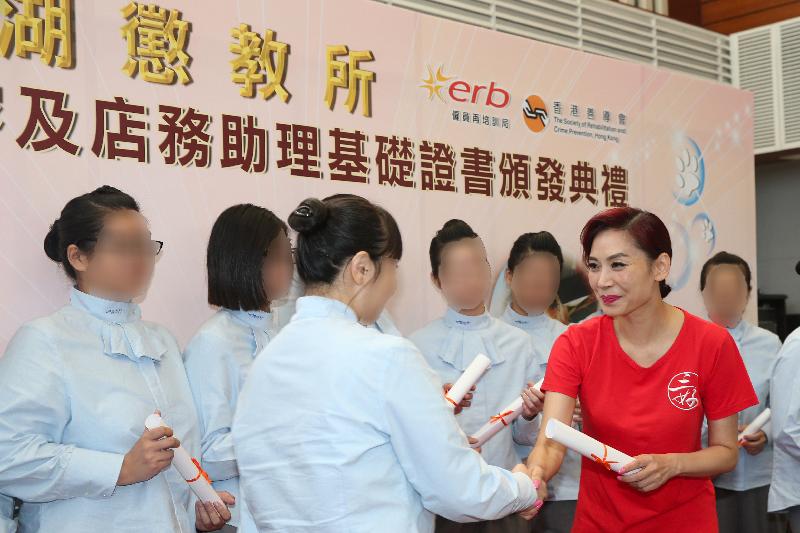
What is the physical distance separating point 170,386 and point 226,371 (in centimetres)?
23

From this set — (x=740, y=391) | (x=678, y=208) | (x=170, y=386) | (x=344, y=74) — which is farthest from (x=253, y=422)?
(x=678, y=208)

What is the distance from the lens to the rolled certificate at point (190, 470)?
2209mm

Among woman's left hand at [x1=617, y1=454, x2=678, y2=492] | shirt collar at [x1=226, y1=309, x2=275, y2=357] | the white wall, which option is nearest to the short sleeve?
woman's left hand at [x1=617, y1=454, x2=678, y2=492]

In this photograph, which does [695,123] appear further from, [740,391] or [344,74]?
[740,391]

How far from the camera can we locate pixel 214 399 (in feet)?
8.47

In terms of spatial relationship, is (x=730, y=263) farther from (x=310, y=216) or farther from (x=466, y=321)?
(x=310, y=216)

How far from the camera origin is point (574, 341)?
89.3 inches

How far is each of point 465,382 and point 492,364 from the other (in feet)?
3.46

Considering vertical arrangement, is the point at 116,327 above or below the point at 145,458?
above

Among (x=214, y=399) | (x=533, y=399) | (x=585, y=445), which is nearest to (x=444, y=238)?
(x=533, y=399)

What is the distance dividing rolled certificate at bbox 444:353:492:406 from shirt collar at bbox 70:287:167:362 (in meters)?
0.82

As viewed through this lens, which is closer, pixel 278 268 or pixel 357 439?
pixel 357 439

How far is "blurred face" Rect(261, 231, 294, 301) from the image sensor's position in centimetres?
278

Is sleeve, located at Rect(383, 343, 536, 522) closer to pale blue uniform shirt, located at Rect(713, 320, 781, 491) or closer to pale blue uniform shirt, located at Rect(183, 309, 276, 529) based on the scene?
pale blue uniform shirt, located at Rect(183, 309, 276, 529)
